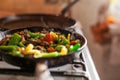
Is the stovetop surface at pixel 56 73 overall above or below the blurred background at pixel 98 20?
below

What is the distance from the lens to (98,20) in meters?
2.32


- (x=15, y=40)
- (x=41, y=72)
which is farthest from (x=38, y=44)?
(x=41, y=72)

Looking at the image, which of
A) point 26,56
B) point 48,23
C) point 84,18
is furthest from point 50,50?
point 84,18

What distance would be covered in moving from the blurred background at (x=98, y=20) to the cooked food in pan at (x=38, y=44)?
3.74 feet

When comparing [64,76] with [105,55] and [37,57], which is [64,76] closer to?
[37,57]

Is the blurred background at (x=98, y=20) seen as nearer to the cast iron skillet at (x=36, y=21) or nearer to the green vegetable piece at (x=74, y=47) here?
the cast iron skillet at (x=36, y=21)

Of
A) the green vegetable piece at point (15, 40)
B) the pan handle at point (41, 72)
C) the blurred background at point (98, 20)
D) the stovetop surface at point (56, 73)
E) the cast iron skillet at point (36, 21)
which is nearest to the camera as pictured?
the pan handle at point (41, 72)

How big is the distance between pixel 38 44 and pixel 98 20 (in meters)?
1.42

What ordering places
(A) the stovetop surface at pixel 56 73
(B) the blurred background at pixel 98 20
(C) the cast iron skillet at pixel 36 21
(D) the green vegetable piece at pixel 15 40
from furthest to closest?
1. (B) the blurred background at pixel 98 20
2. (C) the cast iron skillet at pixel 36 21
3. (D) the green vegetable piece at pixel 15 40
4. (A) the stovetop surface at pixel 56 73

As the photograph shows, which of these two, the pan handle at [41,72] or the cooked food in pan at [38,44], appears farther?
the cooked food in pan at [38,44]

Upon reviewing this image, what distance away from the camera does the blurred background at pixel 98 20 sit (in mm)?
2219

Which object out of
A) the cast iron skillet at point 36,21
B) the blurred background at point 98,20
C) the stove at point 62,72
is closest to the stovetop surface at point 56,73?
the stove at point 62,72

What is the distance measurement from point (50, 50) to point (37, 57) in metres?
0.11

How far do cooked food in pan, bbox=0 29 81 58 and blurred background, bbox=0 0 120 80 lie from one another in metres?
1.14
